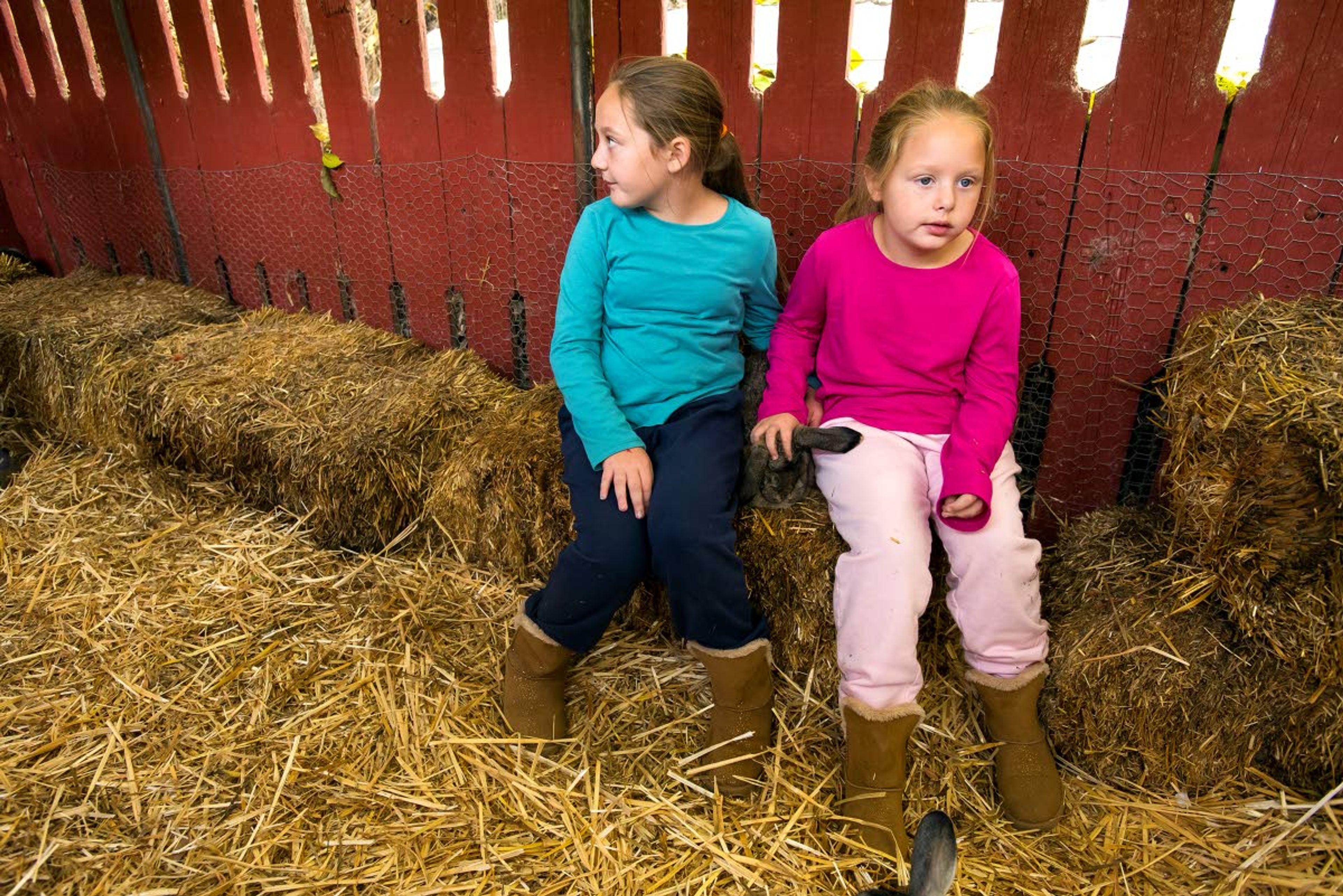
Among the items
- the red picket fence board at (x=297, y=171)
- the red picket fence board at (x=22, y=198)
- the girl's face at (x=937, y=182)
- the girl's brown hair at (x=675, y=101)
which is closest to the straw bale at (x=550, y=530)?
the girl's face at (x=937, y=182)

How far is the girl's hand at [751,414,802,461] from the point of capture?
1904 mm

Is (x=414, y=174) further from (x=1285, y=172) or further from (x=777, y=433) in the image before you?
(x=1285, y=172)

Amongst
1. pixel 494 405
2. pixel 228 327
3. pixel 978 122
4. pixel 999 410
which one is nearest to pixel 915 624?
pixel 999 410

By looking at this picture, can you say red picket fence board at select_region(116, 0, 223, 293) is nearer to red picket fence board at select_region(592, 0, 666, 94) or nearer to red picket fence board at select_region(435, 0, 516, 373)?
red picket fence board at select_region(435, 0, 516, 373)

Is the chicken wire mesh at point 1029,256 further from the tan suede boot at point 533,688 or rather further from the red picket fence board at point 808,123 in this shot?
the tan suede boot at point 533,688

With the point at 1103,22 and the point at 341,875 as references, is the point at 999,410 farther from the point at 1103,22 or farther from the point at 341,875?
the point at 1103,22

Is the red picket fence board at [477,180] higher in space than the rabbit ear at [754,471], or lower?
higher

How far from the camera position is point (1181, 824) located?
1684 mm

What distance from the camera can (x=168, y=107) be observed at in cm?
392

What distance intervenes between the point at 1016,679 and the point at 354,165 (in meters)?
3.00

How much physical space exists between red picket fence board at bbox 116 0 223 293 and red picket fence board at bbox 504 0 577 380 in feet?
6.83

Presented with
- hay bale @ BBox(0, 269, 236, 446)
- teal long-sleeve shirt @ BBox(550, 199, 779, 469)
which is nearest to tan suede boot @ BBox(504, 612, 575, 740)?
teal long-sleeve shirt @ BBox(550, 199, 779, 469)

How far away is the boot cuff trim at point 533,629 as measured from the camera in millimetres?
1868

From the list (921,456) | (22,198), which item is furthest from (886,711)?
(22,198)
